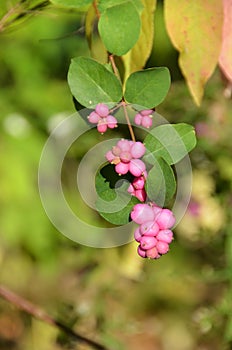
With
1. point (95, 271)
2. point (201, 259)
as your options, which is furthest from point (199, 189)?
point (95, 271)

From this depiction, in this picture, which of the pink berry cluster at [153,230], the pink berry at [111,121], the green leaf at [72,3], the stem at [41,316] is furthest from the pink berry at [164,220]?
the stem at [41,316]

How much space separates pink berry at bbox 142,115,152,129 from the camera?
2.36 ft

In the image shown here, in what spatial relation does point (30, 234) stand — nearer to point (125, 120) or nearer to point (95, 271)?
point (95, 271)

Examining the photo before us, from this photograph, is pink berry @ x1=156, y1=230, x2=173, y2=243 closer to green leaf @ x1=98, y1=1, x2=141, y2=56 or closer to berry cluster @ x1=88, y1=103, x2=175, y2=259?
berry cluster @ x1=88, y1=103, x2=175, y2=259

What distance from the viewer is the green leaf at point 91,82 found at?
0.71 metres

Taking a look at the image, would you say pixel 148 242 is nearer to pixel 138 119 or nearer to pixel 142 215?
pixel 142 215

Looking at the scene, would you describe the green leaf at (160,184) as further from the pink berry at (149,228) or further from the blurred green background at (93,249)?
the blurred green background at (93,249)

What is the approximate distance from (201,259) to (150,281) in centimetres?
37

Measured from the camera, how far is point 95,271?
1723mm

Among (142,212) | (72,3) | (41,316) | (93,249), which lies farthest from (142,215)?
(93,249)

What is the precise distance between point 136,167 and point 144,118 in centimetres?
9

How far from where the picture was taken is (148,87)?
72cm

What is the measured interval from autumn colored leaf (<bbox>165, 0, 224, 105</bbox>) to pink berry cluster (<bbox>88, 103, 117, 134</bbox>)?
196 millimetres

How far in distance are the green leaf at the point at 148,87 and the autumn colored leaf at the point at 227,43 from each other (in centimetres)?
17
